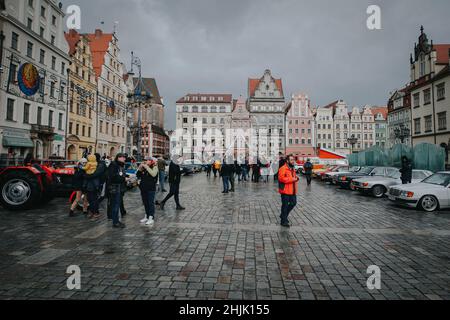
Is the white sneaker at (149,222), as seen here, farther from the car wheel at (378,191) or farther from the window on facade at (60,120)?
the window on facade at (60,120)

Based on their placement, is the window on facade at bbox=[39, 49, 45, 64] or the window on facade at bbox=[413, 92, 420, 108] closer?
the window on facade at bbox=[39, 49, 45, 64]

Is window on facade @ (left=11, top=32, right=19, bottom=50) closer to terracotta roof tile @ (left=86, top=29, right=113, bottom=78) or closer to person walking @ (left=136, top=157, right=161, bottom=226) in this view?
terracotta roof tile @ (left=86, top=29, right=113, bottom=78)

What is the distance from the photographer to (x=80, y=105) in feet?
123

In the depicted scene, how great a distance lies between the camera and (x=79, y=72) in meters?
38.7

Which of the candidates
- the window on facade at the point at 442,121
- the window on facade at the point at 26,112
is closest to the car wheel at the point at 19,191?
the window on facade at the point at 26,112

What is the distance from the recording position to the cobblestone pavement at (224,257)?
134 inches

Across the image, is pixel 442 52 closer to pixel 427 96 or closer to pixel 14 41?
pixel 427 96

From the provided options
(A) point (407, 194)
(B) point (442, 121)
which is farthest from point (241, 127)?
(A) point (407, 194)

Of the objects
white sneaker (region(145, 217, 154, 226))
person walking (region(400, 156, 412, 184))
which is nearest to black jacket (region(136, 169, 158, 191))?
white sneaker (region(145, 217, 154, 226))

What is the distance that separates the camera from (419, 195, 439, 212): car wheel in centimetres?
962

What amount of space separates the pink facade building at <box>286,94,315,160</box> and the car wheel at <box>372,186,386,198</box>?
61.8 m

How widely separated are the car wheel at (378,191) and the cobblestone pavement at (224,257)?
523 cm

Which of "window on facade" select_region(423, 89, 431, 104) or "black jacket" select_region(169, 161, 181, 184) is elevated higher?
"window on facade" select_region(423, 89, 431, 104)
